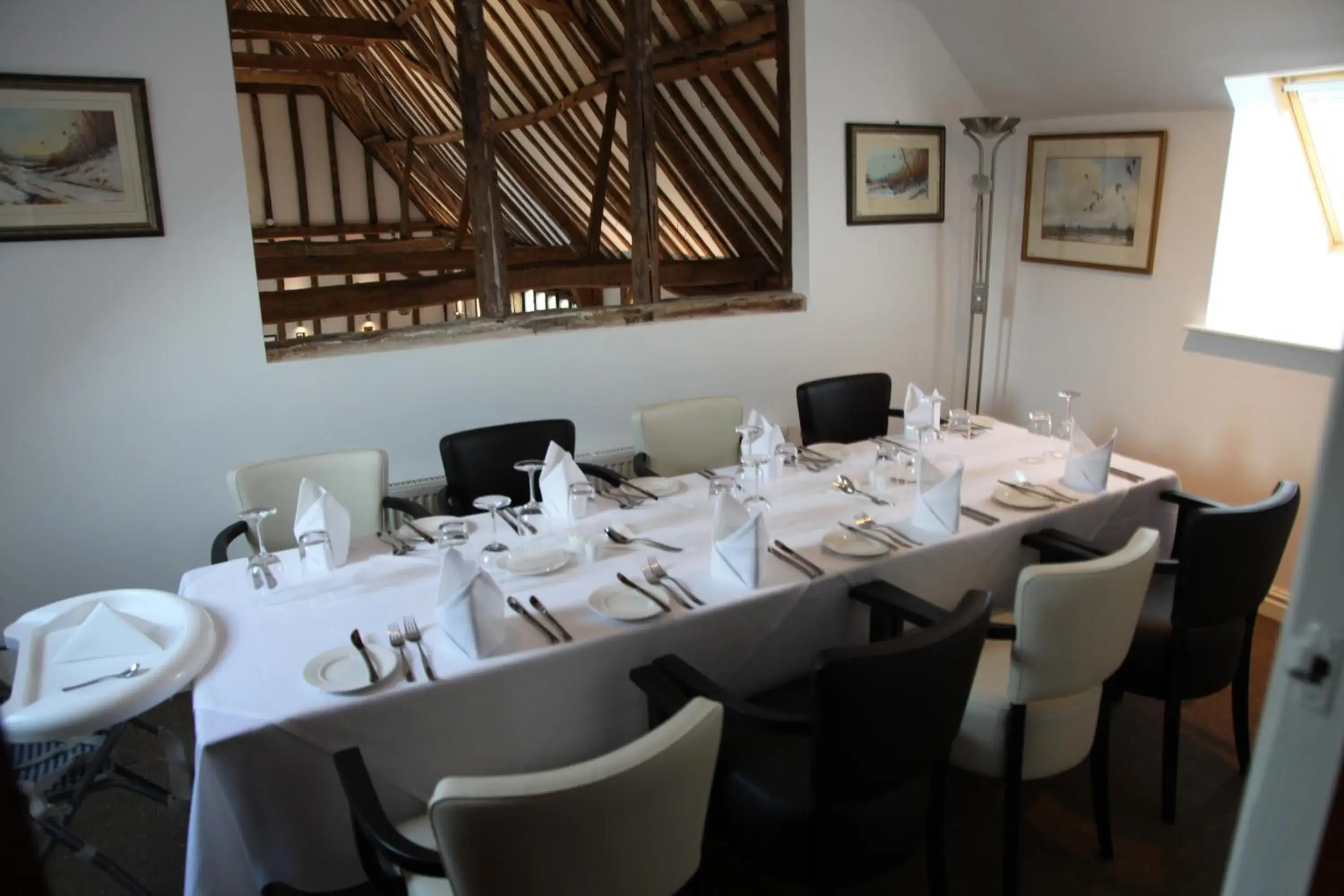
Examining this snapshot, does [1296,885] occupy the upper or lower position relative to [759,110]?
lower

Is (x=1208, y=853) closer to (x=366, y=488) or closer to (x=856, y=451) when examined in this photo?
(x=856, y=451)

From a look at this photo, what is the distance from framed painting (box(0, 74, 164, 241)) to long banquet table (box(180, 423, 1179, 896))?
4.84 ft

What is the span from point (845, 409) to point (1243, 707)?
186 centimetres

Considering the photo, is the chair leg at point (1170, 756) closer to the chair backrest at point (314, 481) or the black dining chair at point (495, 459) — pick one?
the black dining chair at point (495, 459)

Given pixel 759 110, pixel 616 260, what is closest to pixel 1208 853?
pixel 759 110

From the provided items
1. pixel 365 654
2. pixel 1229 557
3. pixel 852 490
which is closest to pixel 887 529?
pixel 852 490

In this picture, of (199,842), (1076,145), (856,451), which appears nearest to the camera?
(199,842)

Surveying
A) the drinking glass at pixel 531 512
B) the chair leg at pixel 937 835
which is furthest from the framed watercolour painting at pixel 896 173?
the chair leg at pixel 937 835

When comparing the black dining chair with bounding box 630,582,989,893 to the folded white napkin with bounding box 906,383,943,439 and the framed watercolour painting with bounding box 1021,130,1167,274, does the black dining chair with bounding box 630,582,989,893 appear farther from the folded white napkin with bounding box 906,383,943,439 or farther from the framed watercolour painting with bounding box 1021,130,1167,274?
the framed watercolour painting with bounding box 1021,130,1167,274

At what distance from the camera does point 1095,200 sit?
177 inches

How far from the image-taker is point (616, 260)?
6.59 m

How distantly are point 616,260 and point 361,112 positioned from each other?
670 centimetres

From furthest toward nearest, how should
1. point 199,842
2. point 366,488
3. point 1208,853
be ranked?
point 366,488 < point 1208,853 < point 199,842

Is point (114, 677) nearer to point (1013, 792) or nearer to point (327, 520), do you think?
point (327, 520)
